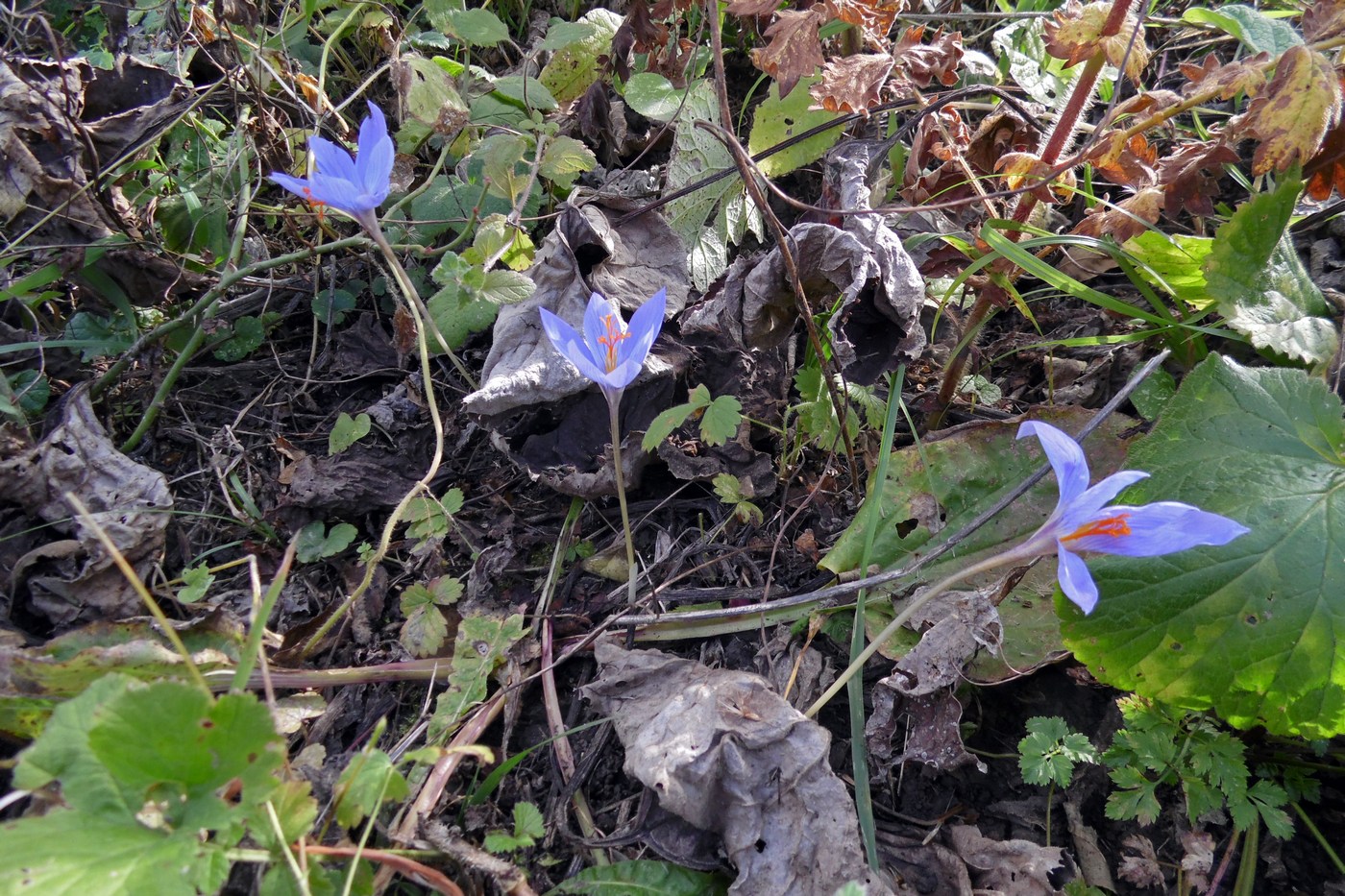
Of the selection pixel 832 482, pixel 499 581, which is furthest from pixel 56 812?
pixel 832 482

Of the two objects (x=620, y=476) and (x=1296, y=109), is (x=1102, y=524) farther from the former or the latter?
(x=1296, y=109)

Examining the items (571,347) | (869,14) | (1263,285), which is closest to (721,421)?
(571,347)

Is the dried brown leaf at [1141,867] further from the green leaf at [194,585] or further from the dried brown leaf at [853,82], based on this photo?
the green leaf at [194,585]

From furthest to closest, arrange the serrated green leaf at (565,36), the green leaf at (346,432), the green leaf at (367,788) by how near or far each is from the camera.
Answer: the serrated green leaf at (565,36), the green leaf at (346,432), the green leaf at (367,788)

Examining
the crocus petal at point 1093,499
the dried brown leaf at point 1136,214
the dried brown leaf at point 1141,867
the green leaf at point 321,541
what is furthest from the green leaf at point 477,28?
the dried brown leaf at point 1141,867

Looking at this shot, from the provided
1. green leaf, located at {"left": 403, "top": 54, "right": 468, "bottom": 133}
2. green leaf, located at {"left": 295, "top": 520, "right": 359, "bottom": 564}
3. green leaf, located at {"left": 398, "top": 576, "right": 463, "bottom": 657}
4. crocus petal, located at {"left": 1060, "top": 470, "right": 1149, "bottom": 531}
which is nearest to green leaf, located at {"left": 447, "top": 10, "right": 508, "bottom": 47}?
green leaf, located at {"left": 403, "top": 54, "right": 468, "bottom": 133}

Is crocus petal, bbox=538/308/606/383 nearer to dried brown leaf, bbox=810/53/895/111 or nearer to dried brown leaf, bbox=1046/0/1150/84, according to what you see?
dried brown leaf, bbox=810/53/895/111
